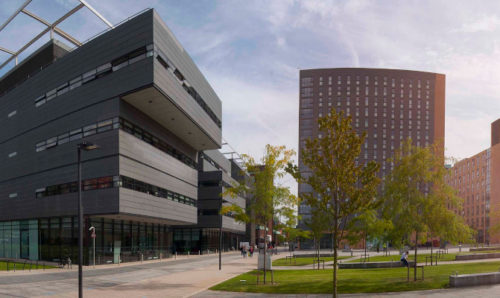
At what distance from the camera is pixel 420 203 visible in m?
21.2

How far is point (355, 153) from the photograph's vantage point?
14.8 meters

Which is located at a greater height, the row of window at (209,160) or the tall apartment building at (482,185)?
the row of window at (209,160)

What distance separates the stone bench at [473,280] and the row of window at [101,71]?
32669 millimetres

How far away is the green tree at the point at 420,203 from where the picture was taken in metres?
20.9

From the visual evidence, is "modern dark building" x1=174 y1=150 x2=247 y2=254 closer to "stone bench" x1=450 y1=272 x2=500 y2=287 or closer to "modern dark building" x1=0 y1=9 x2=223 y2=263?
"modern dark building" x1=0 y1=9 x2=223 y2=263

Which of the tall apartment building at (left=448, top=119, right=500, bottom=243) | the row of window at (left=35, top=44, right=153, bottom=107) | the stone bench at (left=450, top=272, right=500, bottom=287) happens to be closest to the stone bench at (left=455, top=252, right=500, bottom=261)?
the stone bench at (left=450, top=272, right=500, bottom=287)

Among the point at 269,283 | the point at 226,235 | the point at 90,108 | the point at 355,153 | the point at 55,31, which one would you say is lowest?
the point at 226,235

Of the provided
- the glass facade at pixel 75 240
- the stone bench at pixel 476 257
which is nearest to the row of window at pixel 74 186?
the glass facade at pixel 75 240

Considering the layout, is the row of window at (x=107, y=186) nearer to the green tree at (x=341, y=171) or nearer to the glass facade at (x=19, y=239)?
the glass facade at (x=19, y=239)

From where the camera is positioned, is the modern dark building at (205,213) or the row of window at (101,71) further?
the modern dark building at (205,213)

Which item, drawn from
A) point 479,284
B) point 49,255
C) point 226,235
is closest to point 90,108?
point 49,255

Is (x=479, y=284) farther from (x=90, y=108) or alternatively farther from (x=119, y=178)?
(x=90, y=108)

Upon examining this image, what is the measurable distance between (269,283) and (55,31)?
132ft

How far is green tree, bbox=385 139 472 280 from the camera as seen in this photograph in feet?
68.5
